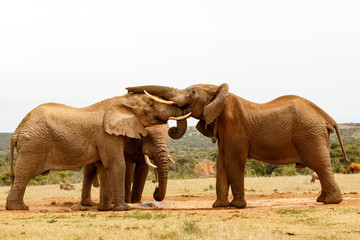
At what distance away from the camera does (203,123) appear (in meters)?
13.6

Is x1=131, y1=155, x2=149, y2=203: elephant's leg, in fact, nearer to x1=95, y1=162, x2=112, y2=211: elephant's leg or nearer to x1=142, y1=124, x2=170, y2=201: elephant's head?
x1=142, y1=124, x2=170, y2=201: elephant's head

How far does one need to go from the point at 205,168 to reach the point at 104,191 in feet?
83.7

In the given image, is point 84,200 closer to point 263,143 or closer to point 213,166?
point 263,143

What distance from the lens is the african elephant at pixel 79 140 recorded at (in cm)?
1264

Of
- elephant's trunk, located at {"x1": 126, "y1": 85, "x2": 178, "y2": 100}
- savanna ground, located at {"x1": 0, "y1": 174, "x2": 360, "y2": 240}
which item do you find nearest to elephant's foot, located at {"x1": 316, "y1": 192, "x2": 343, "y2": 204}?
savanna ground, located at {"x1": 0, "y1": 174, "x2": 360, "y2": 240}

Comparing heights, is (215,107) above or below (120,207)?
above

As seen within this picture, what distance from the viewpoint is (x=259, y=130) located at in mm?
12867

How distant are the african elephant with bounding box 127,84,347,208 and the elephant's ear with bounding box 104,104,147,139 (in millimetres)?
959

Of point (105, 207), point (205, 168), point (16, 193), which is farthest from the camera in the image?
point (205, 168)

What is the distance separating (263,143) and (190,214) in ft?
9.39

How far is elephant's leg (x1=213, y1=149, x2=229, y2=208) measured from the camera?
1318 cm

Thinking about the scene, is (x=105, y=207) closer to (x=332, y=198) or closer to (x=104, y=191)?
(x=104, y=191)

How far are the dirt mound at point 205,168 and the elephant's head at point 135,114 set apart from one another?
2350 cm

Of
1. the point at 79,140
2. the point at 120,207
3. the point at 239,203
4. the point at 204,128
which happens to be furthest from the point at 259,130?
the point at 79,140
